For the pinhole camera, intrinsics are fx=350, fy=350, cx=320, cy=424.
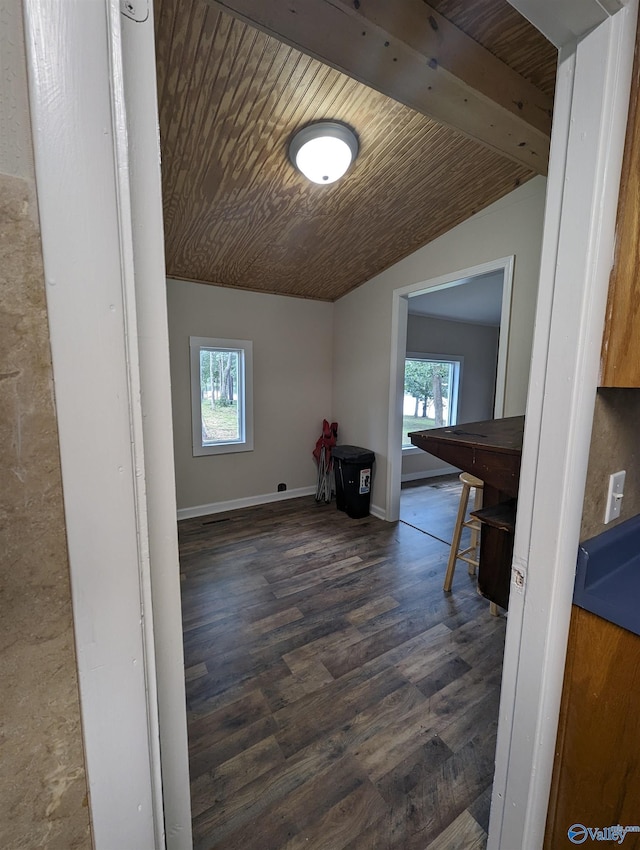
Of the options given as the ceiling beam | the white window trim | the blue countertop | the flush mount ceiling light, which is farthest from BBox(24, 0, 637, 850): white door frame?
the white window trim

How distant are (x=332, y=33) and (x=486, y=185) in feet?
5.62

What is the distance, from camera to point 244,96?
171cm

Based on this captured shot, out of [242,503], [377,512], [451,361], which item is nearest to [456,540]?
[377,512]

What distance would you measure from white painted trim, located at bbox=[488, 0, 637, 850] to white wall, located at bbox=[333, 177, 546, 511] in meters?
1.74

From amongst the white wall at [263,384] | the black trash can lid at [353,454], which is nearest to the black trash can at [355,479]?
the black trash can lid at [353,454]

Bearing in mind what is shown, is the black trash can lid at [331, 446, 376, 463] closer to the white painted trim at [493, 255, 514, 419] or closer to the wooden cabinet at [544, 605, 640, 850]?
the white painted trim at [493, 255, 514, 419]

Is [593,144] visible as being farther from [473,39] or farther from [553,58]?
[553,58]

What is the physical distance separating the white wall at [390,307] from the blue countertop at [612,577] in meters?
1.63

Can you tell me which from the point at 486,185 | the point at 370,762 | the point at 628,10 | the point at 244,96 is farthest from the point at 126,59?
the point at 486,185

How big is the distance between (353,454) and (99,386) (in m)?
3.37

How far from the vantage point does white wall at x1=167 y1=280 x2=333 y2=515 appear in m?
3.44

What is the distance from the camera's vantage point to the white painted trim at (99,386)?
0.33 m

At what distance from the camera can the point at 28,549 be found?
0.37 m

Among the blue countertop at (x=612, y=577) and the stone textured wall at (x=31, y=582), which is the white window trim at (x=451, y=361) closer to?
the blue countertop at (x=612, y=577)
